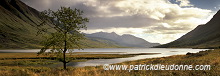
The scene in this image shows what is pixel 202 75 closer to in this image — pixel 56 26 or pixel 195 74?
pixel 195 74

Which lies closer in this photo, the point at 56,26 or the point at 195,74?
the point at 195,74

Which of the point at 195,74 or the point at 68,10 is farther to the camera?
the point at 68,10

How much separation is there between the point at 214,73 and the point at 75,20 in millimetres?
18011

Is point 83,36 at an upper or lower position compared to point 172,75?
upper

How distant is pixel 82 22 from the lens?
2508 centimetres

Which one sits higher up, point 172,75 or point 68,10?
point 68,10

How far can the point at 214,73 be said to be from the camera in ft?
39.7

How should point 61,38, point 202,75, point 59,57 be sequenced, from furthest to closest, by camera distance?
1. point 59,57
2. point 61,38
3. point 202,75

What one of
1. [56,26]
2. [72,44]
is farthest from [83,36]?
[56,26]

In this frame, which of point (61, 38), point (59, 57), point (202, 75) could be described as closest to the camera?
point (202, 75)

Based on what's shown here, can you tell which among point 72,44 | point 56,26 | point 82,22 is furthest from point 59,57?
point 82,22

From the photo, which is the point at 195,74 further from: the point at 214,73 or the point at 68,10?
the point at 68,10

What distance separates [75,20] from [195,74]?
56.0 ft

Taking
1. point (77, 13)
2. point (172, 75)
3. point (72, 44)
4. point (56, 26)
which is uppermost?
point (77, 13)
